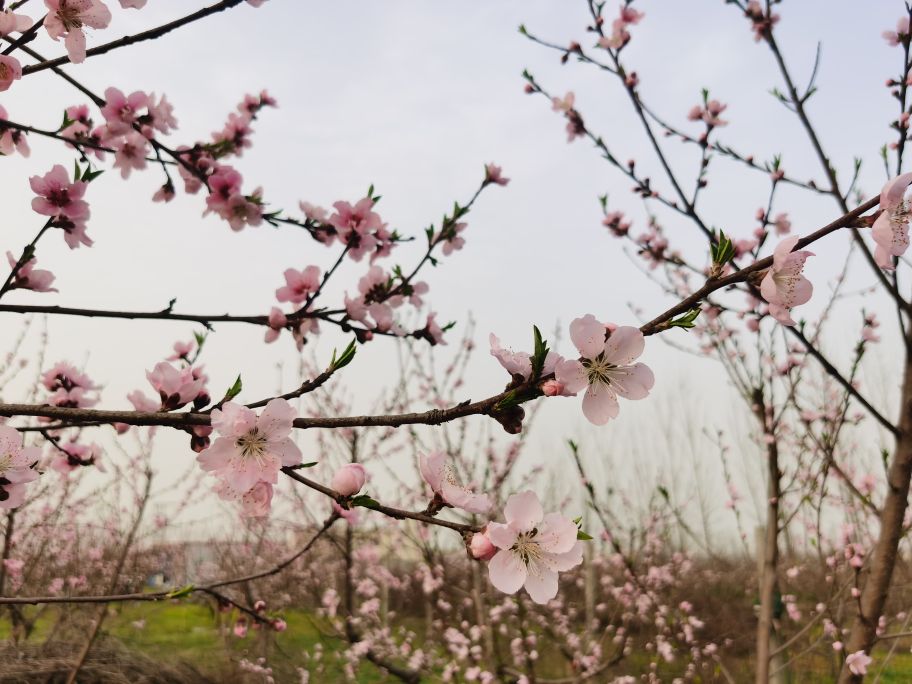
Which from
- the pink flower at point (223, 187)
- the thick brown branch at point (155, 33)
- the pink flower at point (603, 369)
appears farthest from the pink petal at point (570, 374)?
the pink flower at point (223, 187)

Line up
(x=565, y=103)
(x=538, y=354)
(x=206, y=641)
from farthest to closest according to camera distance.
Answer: (x=206, y=641), (x=565, y=103), (x=538, y=354)

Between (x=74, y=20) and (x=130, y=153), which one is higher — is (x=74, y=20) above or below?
below

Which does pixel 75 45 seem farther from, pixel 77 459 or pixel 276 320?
pixel 77 459

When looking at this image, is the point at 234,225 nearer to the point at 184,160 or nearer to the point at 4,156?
the point at 184,160

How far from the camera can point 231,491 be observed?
1.11 meters

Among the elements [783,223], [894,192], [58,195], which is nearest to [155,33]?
[58,195]

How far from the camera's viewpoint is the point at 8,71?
1.60 m

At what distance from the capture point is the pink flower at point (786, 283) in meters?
0.96

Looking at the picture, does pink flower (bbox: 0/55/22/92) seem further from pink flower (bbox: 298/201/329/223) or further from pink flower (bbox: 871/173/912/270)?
pink flower (bbox: 871/173/912/270)

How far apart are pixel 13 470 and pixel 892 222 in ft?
5.57

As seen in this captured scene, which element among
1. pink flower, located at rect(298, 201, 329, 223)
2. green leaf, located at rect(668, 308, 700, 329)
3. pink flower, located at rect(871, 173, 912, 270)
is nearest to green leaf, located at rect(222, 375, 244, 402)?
green leaf, located at rect(668, 308, 700, 329)

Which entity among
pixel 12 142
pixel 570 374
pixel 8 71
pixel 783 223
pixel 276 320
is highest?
pixel 783 223

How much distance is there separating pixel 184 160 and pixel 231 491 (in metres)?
1.88

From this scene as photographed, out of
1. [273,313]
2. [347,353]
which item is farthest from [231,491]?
[273,313]
